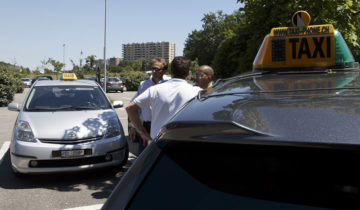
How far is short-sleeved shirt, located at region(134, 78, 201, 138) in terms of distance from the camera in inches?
127

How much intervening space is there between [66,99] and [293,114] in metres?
5.43

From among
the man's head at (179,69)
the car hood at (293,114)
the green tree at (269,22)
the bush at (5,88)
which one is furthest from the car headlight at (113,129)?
the bush at (5,88)

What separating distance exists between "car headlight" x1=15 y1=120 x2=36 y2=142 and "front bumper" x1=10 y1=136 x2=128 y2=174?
7 cm

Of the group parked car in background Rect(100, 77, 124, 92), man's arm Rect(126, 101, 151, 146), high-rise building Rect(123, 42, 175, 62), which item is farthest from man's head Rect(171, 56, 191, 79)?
high-rise building Rect(123, 42, 175, 62)

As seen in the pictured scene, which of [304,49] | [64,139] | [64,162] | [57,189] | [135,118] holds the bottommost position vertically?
[57,189]

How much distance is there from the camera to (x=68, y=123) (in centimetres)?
498

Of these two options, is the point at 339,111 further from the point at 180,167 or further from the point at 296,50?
the point at 296,50

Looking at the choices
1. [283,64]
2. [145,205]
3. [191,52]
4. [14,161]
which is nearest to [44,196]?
[14,161]

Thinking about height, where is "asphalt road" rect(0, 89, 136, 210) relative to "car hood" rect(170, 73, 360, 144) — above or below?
below

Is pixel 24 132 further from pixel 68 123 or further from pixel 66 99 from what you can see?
pixel 66 99

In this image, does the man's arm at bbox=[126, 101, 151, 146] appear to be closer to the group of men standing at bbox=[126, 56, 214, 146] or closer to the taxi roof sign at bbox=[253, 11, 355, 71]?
the group of men standing at bbox=[126, 56, 214, 146]

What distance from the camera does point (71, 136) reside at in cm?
474

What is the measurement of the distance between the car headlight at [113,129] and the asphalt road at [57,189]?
0.64 m

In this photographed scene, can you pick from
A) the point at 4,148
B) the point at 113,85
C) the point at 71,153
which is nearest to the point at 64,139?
the point at 71,153
